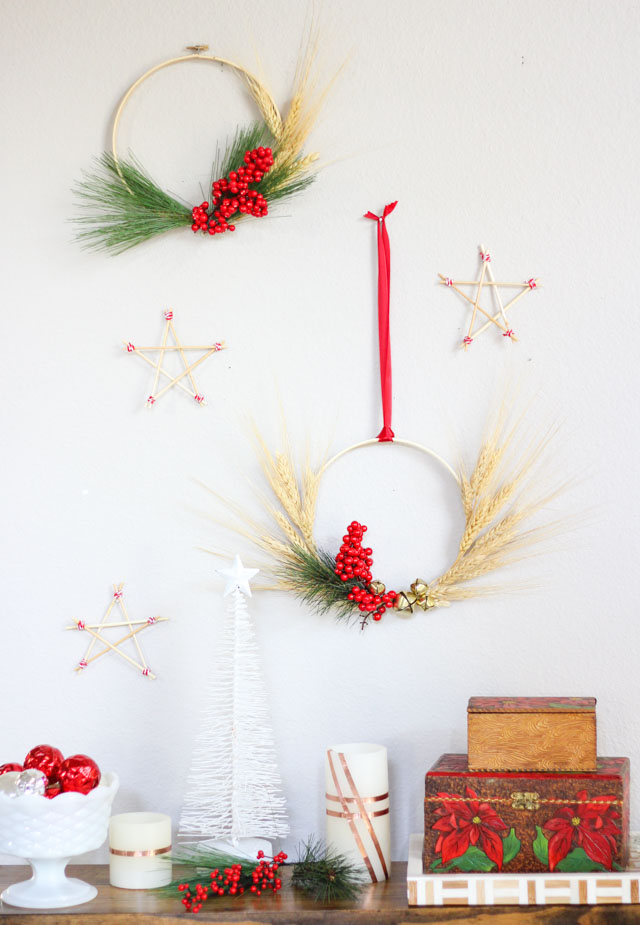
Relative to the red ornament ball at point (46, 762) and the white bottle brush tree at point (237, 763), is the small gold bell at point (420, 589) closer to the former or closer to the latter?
the white bottle brush tree at point (237, 763)

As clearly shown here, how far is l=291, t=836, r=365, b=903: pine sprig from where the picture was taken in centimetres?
131

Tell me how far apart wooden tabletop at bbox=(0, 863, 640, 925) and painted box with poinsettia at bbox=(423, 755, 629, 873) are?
0.06m

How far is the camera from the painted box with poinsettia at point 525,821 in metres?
1.28

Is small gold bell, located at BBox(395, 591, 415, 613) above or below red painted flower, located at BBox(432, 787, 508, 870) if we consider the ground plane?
above

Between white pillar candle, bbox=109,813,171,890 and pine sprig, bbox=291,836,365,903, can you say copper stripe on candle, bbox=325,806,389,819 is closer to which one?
pine sprig, bbox=291,836,365,903

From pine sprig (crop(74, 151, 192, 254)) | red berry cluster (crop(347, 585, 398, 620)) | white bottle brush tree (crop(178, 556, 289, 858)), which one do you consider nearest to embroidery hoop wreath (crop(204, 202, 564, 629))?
red berry cluster (crop(347, 585, 398, 620))

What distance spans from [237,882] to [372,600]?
435 millimetres

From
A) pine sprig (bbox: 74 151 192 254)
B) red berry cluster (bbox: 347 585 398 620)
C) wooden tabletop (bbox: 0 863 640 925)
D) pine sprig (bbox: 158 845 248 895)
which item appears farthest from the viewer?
pine sprig (bbox: 74 151 192 254)

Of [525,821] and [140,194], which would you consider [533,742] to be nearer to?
[525,821]

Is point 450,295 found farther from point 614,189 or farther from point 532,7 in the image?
point 532,7

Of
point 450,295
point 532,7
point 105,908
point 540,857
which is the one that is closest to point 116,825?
point 105,908

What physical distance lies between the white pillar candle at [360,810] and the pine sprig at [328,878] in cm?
1

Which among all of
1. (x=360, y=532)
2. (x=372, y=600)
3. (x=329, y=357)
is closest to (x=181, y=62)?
(x=329, y=357)

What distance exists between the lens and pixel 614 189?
1.53 m
